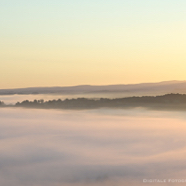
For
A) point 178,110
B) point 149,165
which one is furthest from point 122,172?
point 178,110

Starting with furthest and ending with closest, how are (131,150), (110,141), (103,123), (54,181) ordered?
(103,123)
(110,141)
(131,150)
(54,181)

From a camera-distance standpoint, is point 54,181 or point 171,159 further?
point 171,159

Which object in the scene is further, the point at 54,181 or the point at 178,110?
the point at 178,110

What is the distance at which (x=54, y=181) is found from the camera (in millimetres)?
16453

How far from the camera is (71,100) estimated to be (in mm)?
62312

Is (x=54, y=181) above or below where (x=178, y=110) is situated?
below

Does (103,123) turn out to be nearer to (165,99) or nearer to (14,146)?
(165,99)

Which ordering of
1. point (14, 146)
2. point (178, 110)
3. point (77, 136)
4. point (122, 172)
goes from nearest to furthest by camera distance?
point (122, 172), point (14, 146), point (77, 136), point (178, 110)

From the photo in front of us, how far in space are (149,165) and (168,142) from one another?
1022 centimetres

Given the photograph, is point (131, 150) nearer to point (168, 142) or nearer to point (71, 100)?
point (168, 142)

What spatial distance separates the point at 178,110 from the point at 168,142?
24073 mm

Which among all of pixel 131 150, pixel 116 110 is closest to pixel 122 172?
pixel 131 150

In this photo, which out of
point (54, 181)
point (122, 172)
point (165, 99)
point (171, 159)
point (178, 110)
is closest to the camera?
point (54, 181)

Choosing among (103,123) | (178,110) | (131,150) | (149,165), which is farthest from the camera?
(178,110)
